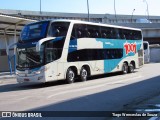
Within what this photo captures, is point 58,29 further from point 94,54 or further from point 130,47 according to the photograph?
point 130,47

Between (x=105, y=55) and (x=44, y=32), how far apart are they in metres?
6.94

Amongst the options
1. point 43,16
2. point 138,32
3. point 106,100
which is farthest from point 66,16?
point 106,100

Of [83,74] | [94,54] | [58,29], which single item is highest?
[58,29]

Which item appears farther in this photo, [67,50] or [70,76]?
[70,76]

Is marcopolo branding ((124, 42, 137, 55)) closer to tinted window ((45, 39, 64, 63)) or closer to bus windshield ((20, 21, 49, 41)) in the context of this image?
tinted window ((45, 39, 64, 63))

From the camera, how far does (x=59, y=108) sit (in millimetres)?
11852

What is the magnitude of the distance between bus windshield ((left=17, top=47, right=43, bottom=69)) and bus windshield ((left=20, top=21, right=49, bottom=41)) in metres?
0.78

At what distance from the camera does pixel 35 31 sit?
21000mm

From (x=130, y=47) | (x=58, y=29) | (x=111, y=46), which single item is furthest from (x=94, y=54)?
(x=130, y=47)

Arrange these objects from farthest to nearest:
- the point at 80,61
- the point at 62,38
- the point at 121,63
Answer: the point at 121,63 < the point at 80,61 < the point at 62,38

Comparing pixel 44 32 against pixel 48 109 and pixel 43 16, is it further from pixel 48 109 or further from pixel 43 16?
pixel 43 16

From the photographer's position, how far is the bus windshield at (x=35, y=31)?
20.6m

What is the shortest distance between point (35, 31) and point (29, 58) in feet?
5.36

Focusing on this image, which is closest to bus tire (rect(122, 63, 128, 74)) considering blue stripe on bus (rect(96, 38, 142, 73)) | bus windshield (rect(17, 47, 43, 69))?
blue stripe on bus (rect(96, 38, 142, 73))
